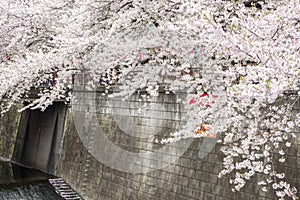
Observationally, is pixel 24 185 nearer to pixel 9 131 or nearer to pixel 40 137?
pixel 40 137

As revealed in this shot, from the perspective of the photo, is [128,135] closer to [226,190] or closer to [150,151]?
[150,151]

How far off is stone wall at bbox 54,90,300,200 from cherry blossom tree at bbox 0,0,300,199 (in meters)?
0.39

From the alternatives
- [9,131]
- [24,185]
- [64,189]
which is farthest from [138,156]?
[9,131]

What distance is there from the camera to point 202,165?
10008mm

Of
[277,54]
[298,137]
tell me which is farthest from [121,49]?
[277,54]

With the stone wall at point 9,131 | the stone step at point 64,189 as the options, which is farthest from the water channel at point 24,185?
the stone wall at point 9,131

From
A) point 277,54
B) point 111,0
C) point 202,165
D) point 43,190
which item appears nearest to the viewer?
point 277,54

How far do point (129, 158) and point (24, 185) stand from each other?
5.19 metres

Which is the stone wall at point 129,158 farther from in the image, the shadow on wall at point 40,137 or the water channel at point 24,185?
the shadow on wall at point 40,137

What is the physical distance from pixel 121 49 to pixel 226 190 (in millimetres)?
3804

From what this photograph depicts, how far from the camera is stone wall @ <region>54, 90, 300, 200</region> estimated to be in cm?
941

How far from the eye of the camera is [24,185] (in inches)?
612

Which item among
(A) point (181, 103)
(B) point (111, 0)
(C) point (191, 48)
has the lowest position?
(A) point (181, 103)

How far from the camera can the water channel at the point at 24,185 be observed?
14.4 meters
